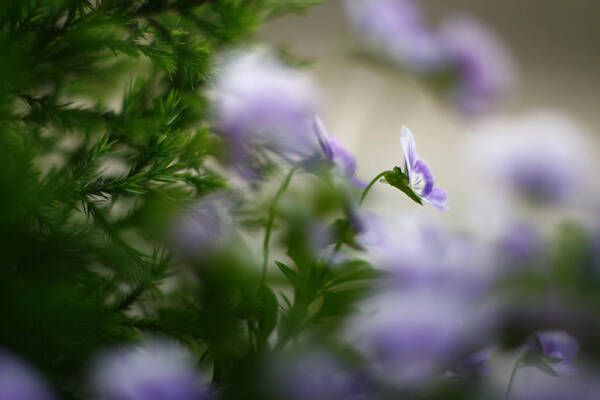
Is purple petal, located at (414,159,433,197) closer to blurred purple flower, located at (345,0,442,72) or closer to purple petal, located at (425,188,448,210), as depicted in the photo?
purple petal, located at (425,188,448,210)

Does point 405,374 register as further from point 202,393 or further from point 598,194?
point 598,194

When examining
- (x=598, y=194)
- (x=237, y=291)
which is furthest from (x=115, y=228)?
(x=598, y=194)

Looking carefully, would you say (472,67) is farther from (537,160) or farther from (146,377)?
(146,377)

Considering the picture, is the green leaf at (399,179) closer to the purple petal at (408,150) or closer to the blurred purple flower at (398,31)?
the purple petal at (408,150)

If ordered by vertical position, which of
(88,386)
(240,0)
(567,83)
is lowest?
(567,83)

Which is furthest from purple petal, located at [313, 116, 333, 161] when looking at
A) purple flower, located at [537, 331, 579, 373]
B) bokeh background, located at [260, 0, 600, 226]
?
bokeh background, located at [260, 0, 600, 226]

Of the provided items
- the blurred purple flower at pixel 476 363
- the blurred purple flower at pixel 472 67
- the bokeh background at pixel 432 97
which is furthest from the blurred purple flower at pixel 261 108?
the bokeh background at pixel 432 97
